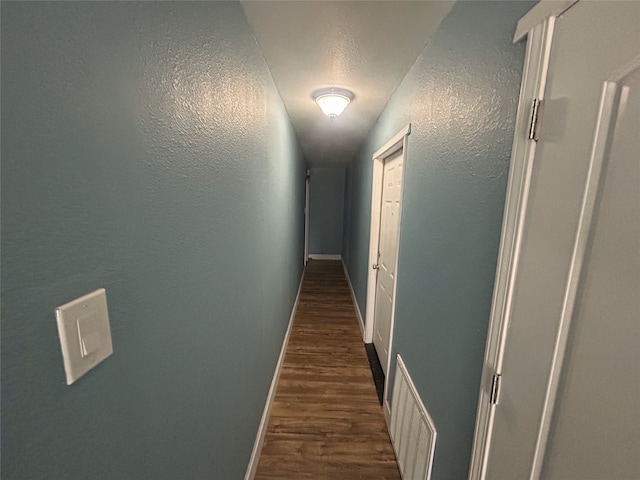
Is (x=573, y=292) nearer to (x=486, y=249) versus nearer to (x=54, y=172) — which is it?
(x=486, y=249)

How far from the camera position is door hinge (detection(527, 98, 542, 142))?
65cm

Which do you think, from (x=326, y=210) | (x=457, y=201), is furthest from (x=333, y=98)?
(x=326, y=210)

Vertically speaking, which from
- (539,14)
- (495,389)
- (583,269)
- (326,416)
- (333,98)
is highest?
(333,98)

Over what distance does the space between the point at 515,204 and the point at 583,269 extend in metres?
0.23

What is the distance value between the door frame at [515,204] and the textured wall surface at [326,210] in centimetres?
598

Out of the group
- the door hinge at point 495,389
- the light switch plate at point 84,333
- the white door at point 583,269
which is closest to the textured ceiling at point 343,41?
the white door at point 583,269

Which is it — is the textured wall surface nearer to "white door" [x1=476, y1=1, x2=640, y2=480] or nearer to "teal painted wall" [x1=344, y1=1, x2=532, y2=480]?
"teal painted wall" [x1=344, y1=1, x2=532, y2=480]

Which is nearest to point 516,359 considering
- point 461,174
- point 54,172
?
point 461,174

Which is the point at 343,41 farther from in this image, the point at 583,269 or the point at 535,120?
the point at 583,269

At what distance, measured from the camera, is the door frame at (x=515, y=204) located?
633 mm

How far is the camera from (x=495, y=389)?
76 centimetres

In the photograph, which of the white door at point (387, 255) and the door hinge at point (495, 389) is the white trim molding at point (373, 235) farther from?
the door hinge at point (495, 389)

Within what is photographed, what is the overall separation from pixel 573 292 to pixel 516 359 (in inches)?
9.9

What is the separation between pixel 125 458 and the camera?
21.4 inches
